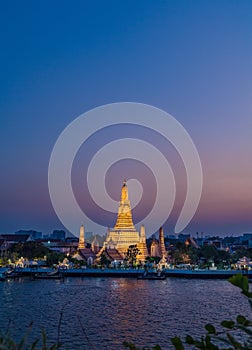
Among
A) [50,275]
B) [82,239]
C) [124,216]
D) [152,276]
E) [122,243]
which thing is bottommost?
[152,276]

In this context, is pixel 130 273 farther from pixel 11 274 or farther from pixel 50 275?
pixel 11 274

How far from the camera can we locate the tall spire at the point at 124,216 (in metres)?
67.5

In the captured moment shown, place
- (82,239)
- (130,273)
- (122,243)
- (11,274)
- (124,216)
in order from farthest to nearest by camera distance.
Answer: (82,239) < (124,216) < (122,243) < (11,274) < (130,273)

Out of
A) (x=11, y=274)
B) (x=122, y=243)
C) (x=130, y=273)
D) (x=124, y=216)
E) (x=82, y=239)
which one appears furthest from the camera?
(x=82, y=239)

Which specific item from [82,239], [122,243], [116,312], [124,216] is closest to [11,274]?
[122,243]

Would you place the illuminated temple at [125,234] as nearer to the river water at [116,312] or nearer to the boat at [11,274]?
the boat at [11,274]

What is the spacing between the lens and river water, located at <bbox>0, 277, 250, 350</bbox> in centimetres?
1712

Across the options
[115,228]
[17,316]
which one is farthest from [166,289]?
[115,228]

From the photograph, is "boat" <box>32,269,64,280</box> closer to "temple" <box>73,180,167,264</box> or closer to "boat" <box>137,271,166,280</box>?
"boat" <box>137,271,166,280</box>

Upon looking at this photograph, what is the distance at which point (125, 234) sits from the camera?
216 ft

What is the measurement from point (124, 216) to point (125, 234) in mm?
3415

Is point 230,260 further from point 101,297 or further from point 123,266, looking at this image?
point 101,297

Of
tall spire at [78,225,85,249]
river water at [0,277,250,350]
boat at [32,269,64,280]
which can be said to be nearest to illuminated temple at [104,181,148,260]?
tall spire at [78,225,85,249]

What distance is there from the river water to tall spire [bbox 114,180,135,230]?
31161mm
